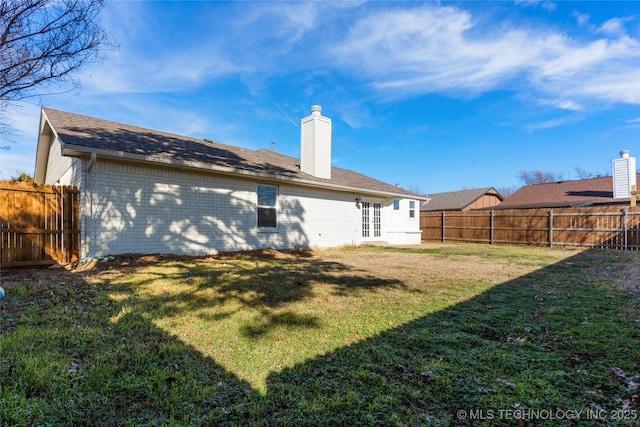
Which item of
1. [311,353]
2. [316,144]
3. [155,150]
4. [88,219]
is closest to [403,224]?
[316,144]

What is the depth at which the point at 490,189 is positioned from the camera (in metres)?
32.4

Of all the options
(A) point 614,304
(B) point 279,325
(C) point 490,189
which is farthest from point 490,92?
(C) point 490,189

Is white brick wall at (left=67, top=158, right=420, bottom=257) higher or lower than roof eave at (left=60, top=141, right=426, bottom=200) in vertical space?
lower

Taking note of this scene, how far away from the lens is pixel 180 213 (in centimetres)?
898

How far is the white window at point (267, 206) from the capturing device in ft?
36.2

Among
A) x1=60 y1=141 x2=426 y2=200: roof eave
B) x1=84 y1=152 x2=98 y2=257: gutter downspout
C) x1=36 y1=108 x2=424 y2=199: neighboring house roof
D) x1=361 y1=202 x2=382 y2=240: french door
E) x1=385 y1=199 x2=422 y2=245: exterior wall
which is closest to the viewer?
x1=60 y1=141 x2=426 y2=200: roof eave

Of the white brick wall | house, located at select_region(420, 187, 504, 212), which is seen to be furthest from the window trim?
house, located at select_region(420, 187, 504, 212)

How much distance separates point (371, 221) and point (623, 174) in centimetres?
1526

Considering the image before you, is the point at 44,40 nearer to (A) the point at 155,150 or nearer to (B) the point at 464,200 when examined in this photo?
(A) the point at 155,150

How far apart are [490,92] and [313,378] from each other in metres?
17.2

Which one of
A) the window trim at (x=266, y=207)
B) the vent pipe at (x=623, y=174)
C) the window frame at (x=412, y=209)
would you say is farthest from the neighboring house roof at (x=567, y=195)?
the window trim at (x=266, y=207)

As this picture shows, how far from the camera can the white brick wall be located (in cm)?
765

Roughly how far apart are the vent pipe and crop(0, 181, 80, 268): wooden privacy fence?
25461 millimetres

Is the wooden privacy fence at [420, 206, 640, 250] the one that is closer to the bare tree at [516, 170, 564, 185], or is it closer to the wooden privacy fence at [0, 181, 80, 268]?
the wooden privacy fence at [0, 181, 80, 268]
